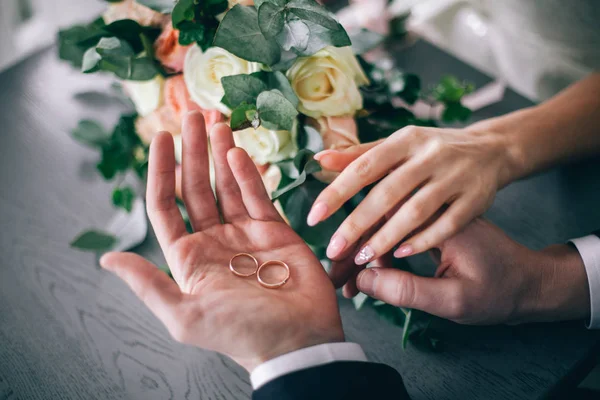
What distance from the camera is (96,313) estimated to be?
2.51ft

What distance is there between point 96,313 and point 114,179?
0.33 meters

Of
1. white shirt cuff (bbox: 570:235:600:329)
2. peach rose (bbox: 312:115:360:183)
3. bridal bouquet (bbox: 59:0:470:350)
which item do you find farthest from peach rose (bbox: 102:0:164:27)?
white shirt cuff (bbox: 570:235:600:329)

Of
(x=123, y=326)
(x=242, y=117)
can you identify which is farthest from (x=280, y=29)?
(x=123, y=326)

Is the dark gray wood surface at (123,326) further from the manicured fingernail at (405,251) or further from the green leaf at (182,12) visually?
the green leaf at (182,12)

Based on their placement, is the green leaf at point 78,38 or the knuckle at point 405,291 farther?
the green leaf at point 78,38

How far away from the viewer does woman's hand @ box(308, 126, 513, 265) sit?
63cm

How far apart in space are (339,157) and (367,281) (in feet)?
0.62

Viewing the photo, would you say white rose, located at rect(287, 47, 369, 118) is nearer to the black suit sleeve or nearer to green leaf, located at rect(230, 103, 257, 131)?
green leaf, located at rect(230, 103, 257, 131)

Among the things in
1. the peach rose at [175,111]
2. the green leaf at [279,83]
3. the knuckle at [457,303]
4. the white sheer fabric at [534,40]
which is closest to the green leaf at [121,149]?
the peach rose at [175,111]

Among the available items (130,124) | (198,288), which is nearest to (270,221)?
(198,288)

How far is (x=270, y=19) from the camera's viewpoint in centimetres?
58

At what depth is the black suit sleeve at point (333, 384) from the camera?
1.69ft

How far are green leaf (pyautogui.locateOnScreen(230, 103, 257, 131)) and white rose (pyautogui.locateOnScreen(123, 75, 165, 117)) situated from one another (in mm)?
192

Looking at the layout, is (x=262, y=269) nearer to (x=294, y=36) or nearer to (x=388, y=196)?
(x=388, y=196)
